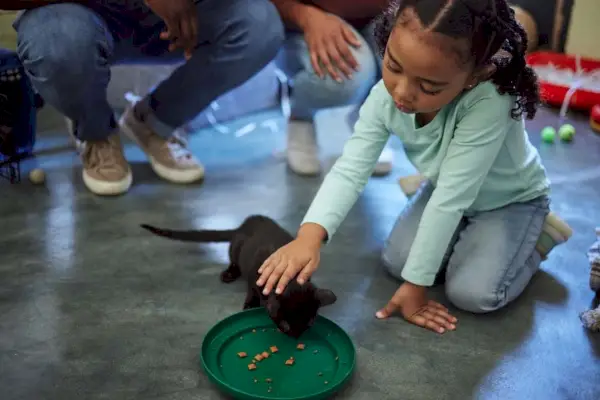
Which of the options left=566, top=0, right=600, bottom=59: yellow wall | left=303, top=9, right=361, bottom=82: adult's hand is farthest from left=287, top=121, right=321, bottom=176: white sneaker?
left=566, top=0, right=600, bottom=59: yellow wall

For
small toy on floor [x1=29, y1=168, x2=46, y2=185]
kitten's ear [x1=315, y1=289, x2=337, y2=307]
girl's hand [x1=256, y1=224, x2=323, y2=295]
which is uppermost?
girl's hand [x1=256, y1=224, x2=323, y2=295]

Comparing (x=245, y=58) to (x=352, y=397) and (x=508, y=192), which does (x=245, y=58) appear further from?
(x=352, y=397)

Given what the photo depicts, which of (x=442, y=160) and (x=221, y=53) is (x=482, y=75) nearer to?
(x=442, y=160)

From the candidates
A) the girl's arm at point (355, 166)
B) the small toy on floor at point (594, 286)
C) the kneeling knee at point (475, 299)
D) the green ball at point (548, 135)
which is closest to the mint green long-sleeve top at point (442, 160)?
the girl's arm at point (355, 166)

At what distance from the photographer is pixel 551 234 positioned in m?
1.44

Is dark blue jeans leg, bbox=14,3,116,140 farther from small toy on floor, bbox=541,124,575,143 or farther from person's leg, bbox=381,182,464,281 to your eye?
small toy on floor, bbox=541,124,575,143

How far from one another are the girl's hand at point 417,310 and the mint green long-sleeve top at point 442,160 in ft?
0.13

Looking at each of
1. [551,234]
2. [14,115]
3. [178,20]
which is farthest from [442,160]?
[14,115]

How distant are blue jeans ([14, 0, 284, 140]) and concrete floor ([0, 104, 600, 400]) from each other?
21 cm

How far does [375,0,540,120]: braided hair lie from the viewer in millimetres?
1033

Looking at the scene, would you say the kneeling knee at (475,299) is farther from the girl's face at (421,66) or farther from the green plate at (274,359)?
the girl's face at (421,66)

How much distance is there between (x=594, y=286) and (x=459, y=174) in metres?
0.42

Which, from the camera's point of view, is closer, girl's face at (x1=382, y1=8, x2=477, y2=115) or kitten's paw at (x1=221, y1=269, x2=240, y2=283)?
girl's face at (x1=382, y1=8, x2=477, y2=115)

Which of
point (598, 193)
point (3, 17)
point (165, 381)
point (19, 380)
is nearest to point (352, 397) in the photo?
point (165, 381)
